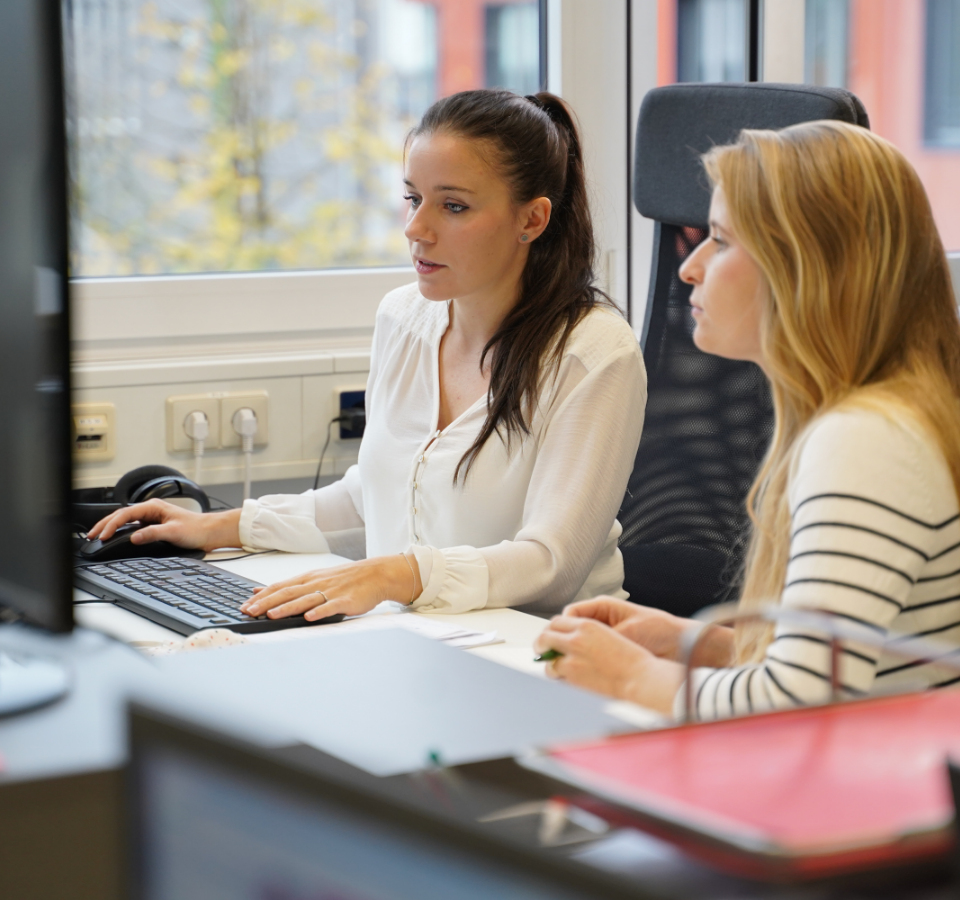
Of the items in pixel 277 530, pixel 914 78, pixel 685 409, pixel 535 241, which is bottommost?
pixel 277 530

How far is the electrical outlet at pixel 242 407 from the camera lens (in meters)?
2.15

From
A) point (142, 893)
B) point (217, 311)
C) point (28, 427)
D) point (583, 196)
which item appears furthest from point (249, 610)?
point (217, 311)

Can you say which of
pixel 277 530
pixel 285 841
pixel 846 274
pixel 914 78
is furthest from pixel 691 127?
pixel 285 841

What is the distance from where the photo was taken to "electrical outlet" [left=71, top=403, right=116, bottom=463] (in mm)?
2053

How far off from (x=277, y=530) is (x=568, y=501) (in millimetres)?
421

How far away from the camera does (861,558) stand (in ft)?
3.29

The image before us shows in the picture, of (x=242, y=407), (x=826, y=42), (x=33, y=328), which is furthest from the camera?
(x=826, y=42)

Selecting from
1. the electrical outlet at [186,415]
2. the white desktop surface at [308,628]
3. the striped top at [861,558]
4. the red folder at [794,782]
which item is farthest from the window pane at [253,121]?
the red folder at [794,782]

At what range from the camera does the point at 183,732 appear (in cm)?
41

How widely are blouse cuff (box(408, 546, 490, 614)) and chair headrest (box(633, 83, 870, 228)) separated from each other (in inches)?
24.1

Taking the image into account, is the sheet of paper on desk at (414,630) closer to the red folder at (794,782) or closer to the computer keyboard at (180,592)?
the computer keyboard at (180,592)

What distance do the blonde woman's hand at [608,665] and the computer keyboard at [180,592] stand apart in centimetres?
33

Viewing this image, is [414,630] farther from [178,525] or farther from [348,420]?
[348,420]

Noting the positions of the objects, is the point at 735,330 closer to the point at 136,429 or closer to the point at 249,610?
the point at 249,610
